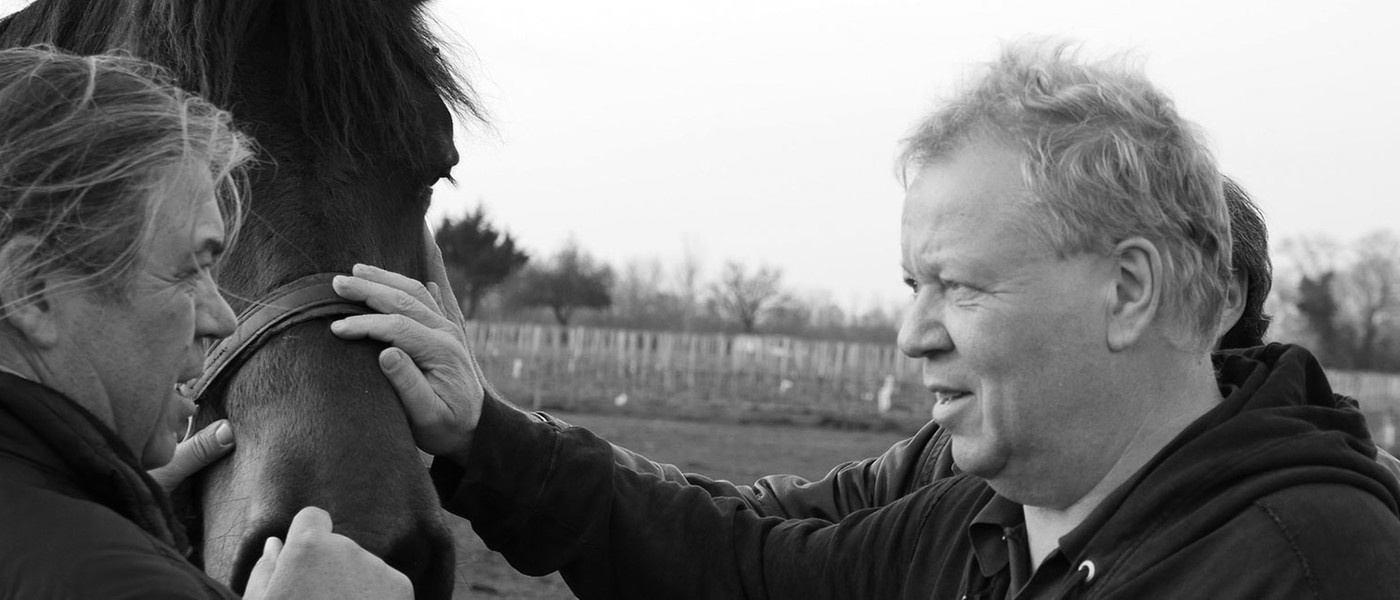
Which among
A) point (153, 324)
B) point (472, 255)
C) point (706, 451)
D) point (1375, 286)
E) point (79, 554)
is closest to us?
point (79, 554)

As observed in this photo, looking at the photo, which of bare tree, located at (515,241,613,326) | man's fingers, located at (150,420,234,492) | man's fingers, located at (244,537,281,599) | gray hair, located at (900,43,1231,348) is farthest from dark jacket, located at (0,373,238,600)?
bare tree, located at (515,241,613,326)

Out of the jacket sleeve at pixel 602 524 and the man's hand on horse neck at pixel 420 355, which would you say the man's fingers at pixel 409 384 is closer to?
the man's hand on horse neck at pixel 420 355

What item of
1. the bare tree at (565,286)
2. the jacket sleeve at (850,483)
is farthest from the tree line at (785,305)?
the jacket sleeve at (850,483)

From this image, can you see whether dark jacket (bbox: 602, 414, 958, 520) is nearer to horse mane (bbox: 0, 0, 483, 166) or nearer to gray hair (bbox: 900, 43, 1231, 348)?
horse mane (bbox: 0, 0, 483, 166)

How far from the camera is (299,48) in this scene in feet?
8.05

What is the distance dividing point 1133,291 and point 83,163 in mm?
1418

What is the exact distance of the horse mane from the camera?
7.92 feet

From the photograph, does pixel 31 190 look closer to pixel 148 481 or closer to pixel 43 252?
pixel 43 252

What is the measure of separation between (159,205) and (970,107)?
1202mm

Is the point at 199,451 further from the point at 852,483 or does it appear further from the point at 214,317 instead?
the point at 852,483

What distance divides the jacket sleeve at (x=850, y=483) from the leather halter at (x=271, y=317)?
2.41 ft

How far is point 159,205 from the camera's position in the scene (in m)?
1.47

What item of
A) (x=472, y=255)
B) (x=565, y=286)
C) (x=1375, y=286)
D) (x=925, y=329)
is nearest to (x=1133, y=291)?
(x=925, y=329)

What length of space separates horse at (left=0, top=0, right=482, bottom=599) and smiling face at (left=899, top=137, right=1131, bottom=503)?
3.04ft
